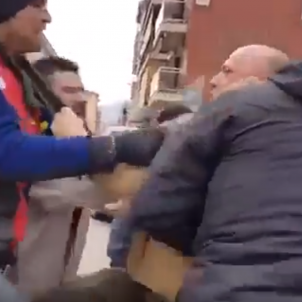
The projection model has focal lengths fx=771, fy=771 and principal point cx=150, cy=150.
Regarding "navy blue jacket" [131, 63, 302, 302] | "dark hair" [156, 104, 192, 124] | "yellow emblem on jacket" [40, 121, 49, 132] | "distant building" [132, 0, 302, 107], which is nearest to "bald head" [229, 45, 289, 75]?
"navy blue jacket" [131, 63, 302, 302]

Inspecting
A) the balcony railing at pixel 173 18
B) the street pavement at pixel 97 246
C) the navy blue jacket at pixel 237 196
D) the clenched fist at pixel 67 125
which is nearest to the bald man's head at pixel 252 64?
the navy blue jacket at pixel 237 196

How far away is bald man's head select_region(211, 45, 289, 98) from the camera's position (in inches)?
79.9

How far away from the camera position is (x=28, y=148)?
173 centimetres

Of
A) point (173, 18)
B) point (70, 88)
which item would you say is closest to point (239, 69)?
point (70, 88)

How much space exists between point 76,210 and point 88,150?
1.25 ft

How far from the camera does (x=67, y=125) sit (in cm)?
200

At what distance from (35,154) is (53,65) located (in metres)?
0.78

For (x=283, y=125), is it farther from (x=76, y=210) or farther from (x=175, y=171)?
(x=76, y=210)

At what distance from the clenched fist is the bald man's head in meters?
0.38

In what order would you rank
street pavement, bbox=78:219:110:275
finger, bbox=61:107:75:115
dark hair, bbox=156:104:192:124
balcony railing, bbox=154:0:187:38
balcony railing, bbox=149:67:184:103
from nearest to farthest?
finger, bbox=61:107:75:115
dark hair, bbox=156:104:192:124
street pavement, bbox=78:219:110:275
balcony railing, bbox=149:67:184:103
balcony railing, bbox=154:0:187:38

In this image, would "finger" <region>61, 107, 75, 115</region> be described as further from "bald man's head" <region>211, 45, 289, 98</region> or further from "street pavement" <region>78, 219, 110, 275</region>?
"street pavement" <region>78, 219, 110, 275</region>

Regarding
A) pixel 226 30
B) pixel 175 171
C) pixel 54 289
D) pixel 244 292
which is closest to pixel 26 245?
pixel 54 289

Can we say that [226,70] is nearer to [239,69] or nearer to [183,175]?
[239,69]

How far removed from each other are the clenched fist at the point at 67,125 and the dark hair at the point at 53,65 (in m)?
0.33
